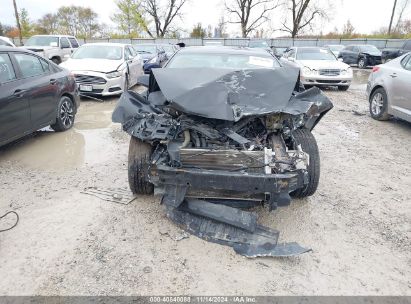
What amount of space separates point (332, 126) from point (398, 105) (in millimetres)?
1319

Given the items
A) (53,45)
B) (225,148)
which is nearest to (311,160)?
(225,148)

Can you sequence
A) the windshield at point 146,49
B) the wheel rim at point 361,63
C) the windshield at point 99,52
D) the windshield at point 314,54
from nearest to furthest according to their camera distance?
the windshield at point 99,52, the windshield at point 314,54, the windshield at point 146,49, the wheel rim at point 361,63

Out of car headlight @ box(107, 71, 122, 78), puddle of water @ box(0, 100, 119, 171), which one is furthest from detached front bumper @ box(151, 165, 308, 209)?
car headlight @ box(107, 71, 122, 78)

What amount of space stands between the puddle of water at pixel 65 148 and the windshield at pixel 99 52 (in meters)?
3.73

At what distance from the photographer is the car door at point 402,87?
6.40 metres

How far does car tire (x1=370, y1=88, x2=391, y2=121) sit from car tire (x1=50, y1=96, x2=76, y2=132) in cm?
662

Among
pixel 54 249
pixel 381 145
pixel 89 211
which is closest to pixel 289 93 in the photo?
pixel 89 211

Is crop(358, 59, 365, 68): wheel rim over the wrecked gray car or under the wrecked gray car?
under

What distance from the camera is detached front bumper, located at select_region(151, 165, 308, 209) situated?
2885 millimetres

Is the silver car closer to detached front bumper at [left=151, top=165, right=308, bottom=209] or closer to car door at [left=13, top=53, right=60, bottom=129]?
detached front bumper at [left=151, top=165, right=308, bottom=209]

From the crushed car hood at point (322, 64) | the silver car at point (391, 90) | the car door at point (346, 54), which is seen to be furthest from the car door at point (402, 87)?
the car door at point (346, 54)

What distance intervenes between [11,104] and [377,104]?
734 cm

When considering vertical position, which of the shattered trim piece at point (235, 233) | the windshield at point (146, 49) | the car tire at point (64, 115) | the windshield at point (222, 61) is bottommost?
the shattered trim piece at point (235, 233)

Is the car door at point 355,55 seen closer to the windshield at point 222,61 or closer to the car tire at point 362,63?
the car tire at point 362,63
